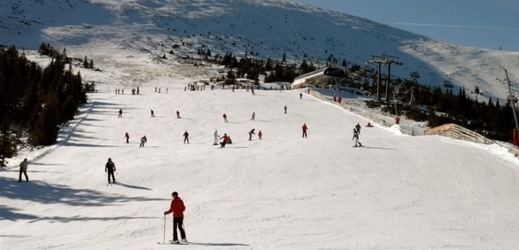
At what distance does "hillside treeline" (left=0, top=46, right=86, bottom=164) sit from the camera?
126 ft

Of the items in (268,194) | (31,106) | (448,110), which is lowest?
(448,110)

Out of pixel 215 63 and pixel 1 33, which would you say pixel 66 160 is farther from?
pixel 1 33

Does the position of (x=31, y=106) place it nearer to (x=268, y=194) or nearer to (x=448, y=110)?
(x=268, y=194)

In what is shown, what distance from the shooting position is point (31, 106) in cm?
5491

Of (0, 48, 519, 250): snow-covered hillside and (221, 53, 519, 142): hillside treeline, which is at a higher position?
(0, 48, 519, 250): snow-covered hillside

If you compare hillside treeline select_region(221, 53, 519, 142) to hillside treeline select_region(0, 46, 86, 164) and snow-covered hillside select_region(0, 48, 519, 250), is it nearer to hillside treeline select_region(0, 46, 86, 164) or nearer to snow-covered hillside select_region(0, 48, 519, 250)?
hillside treeline select_region(0, 46, 86, 164)

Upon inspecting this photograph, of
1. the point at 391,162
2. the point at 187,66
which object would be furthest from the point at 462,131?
the point at 187,66

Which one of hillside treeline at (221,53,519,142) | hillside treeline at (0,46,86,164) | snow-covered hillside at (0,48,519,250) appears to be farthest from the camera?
hillside treeline at (221,53,519,142)

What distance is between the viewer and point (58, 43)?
169 m

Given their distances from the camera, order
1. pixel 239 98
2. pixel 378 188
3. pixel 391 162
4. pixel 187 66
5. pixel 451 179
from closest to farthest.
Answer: pixel 378 188 < pixel 451 179 < pixel 391 162 < pixel 239 98 < pixel 187 66

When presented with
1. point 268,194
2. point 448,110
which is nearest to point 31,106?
point 268,194

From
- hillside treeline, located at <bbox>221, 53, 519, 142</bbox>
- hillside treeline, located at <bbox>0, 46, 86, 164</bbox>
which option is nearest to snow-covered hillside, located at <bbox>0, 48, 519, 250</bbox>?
hillside treeline, located at <bbox>0, 46, 86, 164</bbox>

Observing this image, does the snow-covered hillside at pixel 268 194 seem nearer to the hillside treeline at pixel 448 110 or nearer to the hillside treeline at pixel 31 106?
the hillside treeline at pixel 31 106

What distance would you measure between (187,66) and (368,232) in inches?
4792
